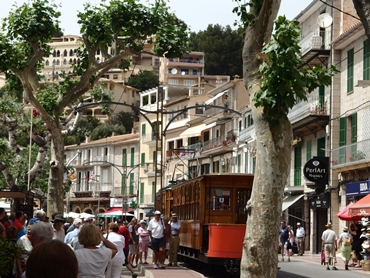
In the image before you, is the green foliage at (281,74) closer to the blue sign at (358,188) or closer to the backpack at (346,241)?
the backpack at (346,241)

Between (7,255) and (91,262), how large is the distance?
4.94 feet

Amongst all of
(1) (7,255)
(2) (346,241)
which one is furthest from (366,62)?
(1) (7,255)

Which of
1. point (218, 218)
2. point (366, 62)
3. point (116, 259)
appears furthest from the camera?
point (366, 62)

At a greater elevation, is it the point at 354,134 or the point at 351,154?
the point at 354,134

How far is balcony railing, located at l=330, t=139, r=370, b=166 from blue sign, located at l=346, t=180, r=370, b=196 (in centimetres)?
102

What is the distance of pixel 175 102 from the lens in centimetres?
8094

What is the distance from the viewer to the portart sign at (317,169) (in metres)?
42.6

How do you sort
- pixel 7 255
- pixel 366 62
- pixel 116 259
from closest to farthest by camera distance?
pixel 7 255
pixel 116 259
pixel 366 62

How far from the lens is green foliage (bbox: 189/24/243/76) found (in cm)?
13012

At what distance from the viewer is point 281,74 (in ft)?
36.1

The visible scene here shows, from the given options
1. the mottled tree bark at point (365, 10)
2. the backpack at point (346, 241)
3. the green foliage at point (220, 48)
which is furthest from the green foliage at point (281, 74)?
the green foliage at point (220, 48)

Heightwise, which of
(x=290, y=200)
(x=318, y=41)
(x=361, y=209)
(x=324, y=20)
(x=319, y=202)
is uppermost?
(x=324, y=20)

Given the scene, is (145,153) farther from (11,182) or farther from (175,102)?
(11,182)

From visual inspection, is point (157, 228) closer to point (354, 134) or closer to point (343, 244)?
point (343, 244)
